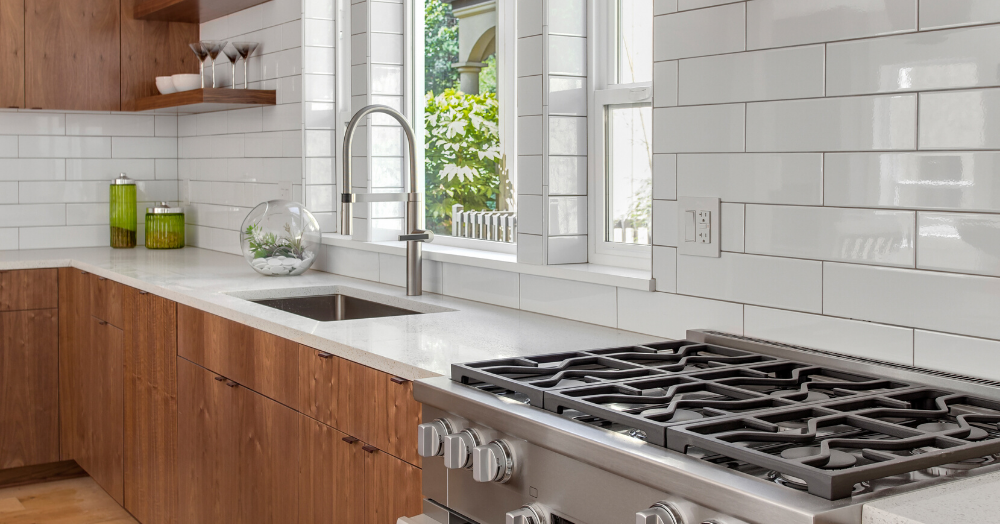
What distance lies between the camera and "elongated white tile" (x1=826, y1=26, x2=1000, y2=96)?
1.49 metres

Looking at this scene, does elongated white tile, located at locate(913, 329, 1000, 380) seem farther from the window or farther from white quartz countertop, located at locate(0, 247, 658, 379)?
the window

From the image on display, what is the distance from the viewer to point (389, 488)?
2.01 m

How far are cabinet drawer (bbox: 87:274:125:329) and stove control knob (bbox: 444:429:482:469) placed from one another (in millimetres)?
2289

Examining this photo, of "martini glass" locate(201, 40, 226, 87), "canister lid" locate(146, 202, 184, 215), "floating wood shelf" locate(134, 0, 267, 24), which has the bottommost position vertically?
"canister lid" locate(146, 202, 184, 215)

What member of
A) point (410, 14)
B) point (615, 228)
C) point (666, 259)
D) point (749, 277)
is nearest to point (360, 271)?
point (410, 14)

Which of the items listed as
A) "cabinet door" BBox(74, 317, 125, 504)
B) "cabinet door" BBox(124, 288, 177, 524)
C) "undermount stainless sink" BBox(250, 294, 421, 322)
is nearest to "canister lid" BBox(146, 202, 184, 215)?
"cabinet door" BBox(74, 317, 125, 504)

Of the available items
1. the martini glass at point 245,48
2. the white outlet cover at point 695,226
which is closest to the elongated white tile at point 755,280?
the white outlet cover at point 695,226

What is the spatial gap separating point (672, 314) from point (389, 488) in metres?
0.73

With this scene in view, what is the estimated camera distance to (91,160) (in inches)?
182

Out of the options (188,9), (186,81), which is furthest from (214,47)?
(188,9)

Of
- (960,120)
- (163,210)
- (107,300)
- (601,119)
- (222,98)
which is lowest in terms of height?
(107,300)

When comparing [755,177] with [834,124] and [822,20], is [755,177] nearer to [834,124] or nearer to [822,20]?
[834,124]

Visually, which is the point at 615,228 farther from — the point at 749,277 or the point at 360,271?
the point at 360,271

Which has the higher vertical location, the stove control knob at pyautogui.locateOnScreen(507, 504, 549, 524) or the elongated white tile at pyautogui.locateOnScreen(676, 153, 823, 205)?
the elongated white tile at pyautogui.locateOnScreen(676, 153, 823, 205)
